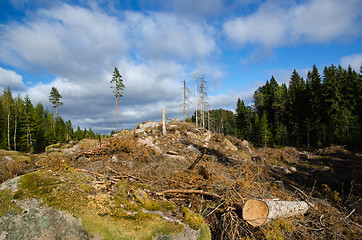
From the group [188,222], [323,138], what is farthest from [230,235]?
[323,138]

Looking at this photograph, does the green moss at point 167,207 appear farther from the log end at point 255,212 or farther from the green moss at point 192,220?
the log end at point 255,212

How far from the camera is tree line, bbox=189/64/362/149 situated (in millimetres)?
27998

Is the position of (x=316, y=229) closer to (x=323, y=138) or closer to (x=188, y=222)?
(x=188, y=222)

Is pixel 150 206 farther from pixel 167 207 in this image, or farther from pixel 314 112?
pixel 314 112

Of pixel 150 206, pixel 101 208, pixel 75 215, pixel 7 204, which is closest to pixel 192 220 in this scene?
pixel 150 206

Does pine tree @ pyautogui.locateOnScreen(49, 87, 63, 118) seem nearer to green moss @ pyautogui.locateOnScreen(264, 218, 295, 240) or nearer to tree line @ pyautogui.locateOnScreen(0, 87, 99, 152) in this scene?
tree line @ pyautogui.locateOnScreen(0, 87, 99, 152)

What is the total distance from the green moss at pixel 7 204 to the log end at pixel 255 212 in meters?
3.73

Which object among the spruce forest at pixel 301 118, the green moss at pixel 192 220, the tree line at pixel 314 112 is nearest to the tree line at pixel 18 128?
the spruce forest at pixel 301 118

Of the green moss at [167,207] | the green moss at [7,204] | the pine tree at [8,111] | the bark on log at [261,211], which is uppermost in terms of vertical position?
the pine tree at [8,111]

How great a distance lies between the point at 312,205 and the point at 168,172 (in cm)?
385

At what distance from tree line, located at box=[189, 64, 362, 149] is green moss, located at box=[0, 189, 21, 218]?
27.2m

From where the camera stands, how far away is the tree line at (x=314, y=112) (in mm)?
27998

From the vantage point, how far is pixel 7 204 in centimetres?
232

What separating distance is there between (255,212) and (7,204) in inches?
160
